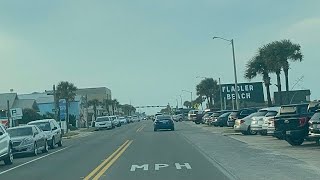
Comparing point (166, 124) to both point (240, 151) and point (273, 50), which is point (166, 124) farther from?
point (240, 151)

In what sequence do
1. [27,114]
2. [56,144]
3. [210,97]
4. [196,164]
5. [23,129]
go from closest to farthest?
[196,164], [23,129], [56,144], [27,114], [210,97]

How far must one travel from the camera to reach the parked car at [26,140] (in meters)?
27.9

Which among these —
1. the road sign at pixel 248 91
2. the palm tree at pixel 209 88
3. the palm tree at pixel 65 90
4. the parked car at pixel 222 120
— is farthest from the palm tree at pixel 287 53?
the palm tree at pixel 209 88

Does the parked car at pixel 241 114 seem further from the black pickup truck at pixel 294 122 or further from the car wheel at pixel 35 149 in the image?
the car wheel at pixel 35 149

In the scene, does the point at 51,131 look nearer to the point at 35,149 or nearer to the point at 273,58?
the point at 35,149

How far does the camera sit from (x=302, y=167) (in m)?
17.8

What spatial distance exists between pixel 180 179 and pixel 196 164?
4501 mm

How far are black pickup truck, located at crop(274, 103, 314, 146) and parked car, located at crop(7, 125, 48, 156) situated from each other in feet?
37.6

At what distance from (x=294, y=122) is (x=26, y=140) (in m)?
12.3

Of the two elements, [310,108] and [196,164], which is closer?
[196,164]

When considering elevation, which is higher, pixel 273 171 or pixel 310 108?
pixel 310 108

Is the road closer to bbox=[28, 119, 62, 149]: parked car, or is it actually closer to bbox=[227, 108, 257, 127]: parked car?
bbox=[28, 119, 62, 149]: parked car

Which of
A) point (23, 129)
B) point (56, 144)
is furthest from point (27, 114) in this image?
point (23, 129)

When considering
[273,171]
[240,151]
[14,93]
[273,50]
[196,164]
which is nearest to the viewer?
[273,171]
